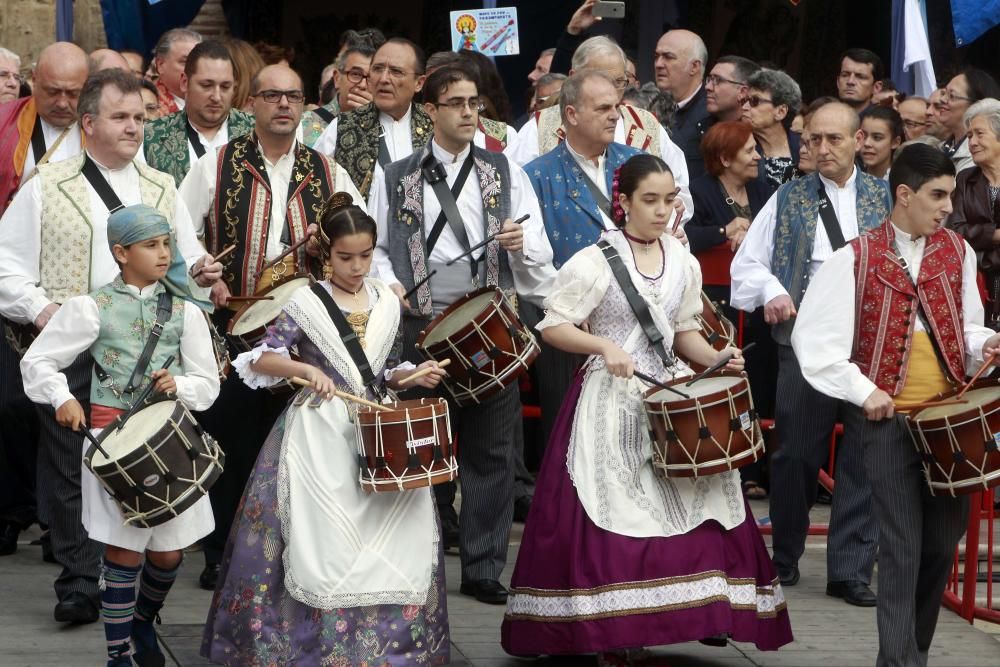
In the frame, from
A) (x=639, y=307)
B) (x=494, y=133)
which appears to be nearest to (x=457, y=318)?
(x=639, y=307)

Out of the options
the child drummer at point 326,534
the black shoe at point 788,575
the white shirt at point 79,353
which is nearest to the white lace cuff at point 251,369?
the child drummer at point 326,534

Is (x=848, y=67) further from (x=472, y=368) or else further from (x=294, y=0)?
(x=472, y=368)

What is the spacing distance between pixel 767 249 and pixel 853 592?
167 cm

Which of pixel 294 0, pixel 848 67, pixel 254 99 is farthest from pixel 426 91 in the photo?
pixel 294 0

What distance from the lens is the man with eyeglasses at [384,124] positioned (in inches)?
329

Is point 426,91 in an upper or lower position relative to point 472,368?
upper

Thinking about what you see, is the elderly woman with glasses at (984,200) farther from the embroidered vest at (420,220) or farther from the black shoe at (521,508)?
the embroidered vest at (420,220)

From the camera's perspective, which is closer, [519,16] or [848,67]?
[848,67]

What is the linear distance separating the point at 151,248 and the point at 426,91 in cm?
194

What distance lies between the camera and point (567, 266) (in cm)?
662

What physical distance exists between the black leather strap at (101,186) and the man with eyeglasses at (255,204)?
58 cm

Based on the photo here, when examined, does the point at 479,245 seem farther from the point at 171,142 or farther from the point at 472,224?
the point at 171,142

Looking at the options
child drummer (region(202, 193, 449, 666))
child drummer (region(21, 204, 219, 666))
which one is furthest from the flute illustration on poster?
child drummer (region(21, 204, 219, 666))

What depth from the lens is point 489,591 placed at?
755 cm
